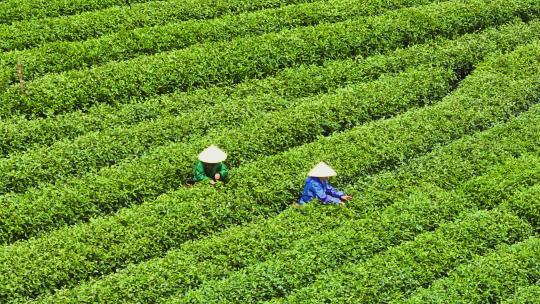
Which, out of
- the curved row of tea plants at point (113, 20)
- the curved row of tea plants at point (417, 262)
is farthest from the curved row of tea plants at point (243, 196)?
the curved row of tea plants at point (113, 20)

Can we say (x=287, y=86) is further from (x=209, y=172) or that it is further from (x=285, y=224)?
(x=285, y=224)

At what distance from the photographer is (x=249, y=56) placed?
1983 cm

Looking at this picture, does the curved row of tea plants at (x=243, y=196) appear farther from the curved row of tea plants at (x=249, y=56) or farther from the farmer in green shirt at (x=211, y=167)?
the curved row of tea plants at (x=249, y=56)

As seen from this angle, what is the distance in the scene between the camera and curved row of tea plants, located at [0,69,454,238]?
14828mm

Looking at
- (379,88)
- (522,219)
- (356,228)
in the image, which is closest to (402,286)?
(356,228)

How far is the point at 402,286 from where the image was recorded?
13.3m

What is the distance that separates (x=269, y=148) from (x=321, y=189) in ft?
7.38

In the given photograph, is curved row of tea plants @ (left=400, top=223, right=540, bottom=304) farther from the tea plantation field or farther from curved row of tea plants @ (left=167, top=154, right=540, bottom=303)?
curved row of tea plants @ (left=167, top=154, right=540, bottom=303)

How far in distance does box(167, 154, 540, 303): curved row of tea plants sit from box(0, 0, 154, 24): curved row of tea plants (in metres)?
10.3

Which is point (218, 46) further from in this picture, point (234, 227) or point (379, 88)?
point (234, 227)

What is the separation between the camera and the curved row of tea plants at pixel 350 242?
13.1 metres

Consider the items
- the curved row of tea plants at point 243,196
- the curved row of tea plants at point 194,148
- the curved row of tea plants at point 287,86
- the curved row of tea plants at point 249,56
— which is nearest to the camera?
the curved row of tea plants at point 243,196

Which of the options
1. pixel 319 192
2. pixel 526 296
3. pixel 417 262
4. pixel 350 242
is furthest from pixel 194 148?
pixel 526 296

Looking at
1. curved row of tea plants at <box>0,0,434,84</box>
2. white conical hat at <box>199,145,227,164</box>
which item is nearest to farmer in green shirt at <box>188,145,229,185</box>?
white conical hat at <box>199,145,227,164</box>
